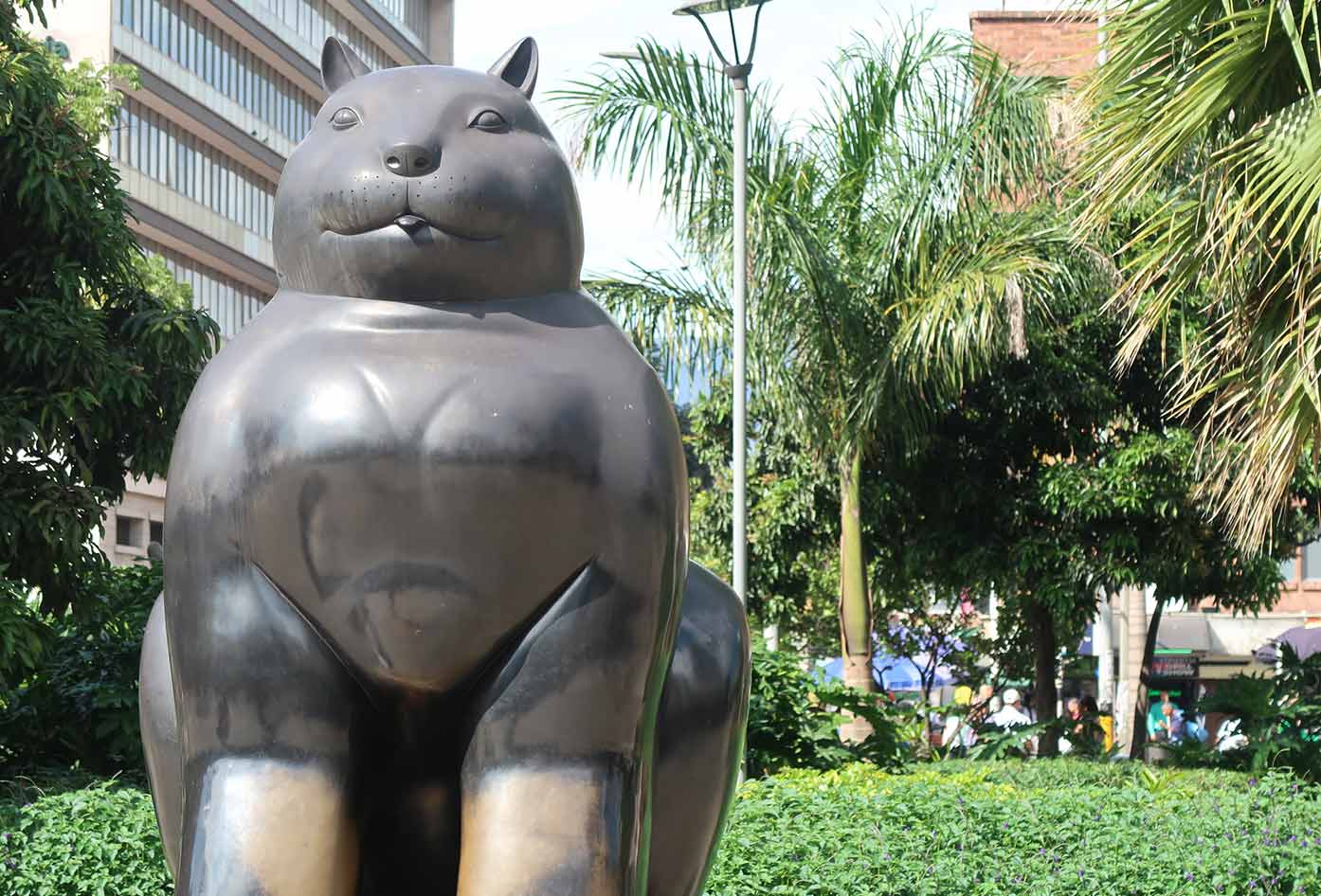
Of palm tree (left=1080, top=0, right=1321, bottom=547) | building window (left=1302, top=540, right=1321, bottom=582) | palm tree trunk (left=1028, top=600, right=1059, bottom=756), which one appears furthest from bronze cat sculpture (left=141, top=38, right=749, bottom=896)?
building window (left=1302, top=540, right=1321, bottom=582)

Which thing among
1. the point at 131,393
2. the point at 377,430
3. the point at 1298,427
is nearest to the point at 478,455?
the point at 377,430

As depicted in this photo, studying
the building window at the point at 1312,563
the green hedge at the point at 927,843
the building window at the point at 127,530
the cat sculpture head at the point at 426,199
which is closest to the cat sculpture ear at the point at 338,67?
the cat sculpture head at the point at 426,199

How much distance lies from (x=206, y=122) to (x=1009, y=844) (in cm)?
3131

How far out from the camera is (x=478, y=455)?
2.38 meters

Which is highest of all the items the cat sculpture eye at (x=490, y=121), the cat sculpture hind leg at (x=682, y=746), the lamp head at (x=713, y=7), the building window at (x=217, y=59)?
the building window at (x=217, y=59)

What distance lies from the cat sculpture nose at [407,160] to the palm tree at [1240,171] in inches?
166

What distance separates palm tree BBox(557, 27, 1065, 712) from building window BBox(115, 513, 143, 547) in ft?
76.5

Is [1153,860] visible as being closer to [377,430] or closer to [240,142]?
[377,430]

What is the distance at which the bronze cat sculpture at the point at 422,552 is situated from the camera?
7.82ft

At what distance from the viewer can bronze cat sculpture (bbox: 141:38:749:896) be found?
2.38 metres

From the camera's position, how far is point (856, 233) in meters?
11.6

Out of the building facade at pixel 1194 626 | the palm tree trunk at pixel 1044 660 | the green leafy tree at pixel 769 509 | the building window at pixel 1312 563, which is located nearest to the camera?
the green leafy tree at pixel 769 509

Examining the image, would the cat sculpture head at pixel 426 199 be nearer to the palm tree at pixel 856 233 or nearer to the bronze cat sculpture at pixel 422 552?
the bronze cat sculpture at pixel 422 552

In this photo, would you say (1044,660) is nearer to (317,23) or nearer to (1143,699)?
(1143,699)
